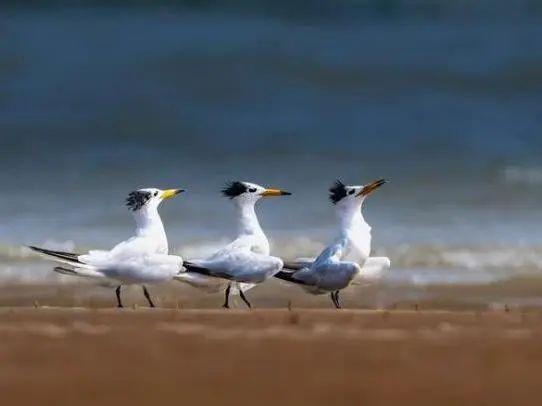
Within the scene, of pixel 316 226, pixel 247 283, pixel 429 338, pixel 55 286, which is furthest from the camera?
pixel 316 226

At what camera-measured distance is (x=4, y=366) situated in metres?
6.89

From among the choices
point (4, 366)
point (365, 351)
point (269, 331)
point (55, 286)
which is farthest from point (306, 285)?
point (4, 366)

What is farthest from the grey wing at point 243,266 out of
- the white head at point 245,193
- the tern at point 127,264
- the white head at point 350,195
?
the white head at point 350,195

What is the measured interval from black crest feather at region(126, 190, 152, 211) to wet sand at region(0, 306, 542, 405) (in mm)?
2347

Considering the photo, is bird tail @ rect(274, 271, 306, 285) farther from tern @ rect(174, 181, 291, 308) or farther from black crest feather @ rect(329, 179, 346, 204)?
black crest feather @ rect(329, 179, 346, 204)

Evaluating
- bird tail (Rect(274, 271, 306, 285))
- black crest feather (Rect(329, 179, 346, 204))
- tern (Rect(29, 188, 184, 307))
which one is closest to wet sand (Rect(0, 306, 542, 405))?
tern (Rect(29, 188, 184, 307))

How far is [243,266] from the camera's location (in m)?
11.2

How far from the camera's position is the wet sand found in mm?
6316

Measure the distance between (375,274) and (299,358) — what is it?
14.8 feet

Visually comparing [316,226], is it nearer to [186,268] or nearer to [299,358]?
[186,268]

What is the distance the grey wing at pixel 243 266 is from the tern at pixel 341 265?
0.38 metres

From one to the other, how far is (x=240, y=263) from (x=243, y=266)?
30 millimetres

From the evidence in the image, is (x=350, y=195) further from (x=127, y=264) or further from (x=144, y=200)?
(x=127, y=264)

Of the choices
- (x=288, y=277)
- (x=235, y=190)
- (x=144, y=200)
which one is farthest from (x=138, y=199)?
(x=288, y=277)
